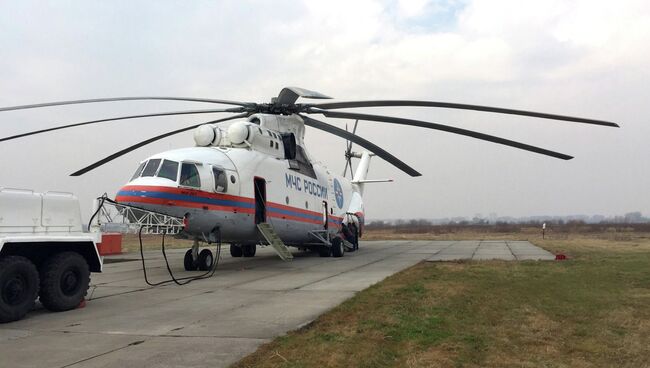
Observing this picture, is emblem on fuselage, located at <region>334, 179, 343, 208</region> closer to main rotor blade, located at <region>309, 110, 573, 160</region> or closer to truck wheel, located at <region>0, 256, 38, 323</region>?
main rotor blade, located at <region>309, 110, 573, 160</region>

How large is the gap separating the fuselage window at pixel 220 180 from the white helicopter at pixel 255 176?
32 mm

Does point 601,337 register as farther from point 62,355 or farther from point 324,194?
point 324,194

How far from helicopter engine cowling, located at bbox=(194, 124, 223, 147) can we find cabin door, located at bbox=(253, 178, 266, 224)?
1.99 m

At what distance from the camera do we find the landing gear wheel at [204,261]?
16031 mm

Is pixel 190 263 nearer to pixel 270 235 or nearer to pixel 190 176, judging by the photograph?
pixel 270 235

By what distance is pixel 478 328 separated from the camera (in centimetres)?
739

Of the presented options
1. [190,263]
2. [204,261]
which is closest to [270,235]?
[204,261]

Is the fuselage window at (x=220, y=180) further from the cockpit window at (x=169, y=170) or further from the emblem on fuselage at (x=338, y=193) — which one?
the emblem on fuselage at (x=338, y=193)

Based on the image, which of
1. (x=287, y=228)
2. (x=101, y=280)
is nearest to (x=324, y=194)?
(x=287, y=228)

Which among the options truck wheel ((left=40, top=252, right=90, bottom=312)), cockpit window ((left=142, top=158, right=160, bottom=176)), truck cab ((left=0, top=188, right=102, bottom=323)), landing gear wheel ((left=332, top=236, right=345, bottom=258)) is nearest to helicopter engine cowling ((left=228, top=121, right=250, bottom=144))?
cockpit window ((left=142, top=158, right=160, bottom=176))

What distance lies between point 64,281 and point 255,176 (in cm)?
866

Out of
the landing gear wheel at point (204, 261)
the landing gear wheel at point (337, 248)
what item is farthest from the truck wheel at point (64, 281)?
the landing gear wheel at point (337, 248)

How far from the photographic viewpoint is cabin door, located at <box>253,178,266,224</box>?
58.1ft

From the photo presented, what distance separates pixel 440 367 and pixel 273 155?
14.2 m
